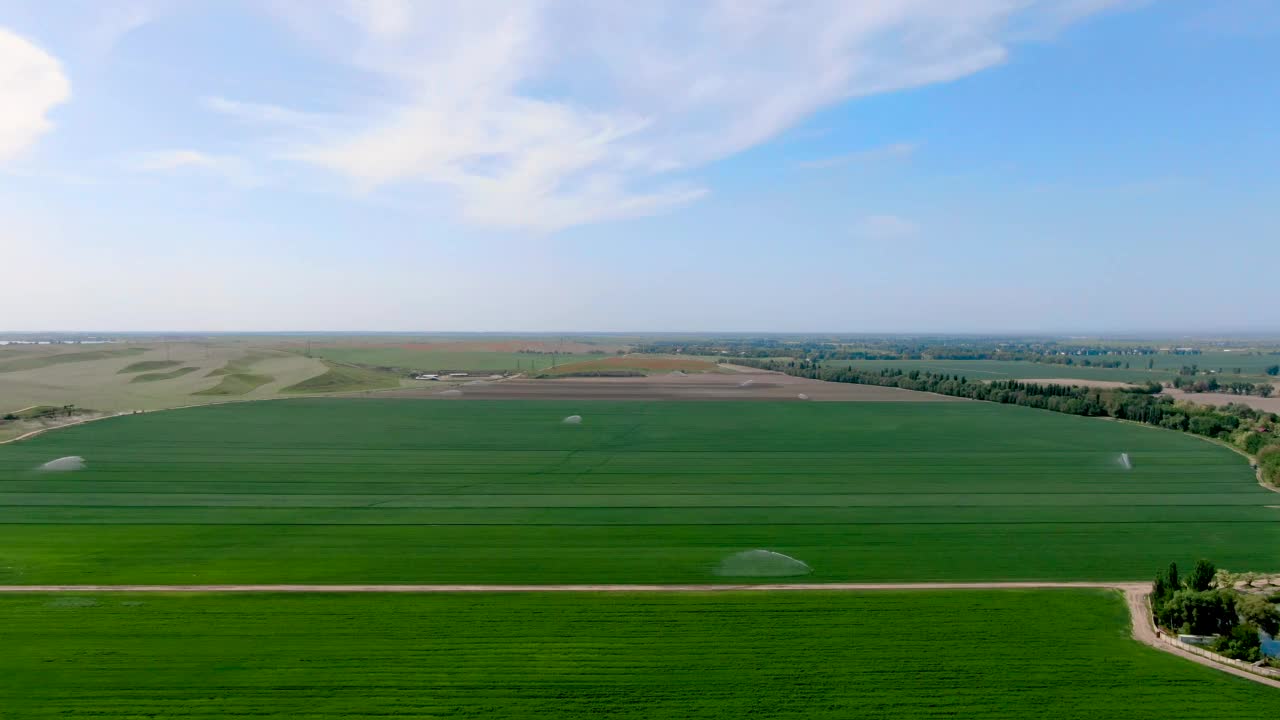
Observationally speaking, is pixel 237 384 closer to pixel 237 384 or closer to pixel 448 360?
pixel 237 384

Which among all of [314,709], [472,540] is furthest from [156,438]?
[314,709]

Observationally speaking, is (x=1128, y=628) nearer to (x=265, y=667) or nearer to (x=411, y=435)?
(x=265, y=667)

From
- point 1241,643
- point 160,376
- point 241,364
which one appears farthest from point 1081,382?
point 160,376

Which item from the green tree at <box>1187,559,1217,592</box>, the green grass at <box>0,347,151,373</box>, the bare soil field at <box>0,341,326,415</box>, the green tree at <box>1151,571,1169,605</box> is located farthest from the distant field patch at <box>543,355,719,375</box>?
the green tree at <box>1187,559,1217,592</box>

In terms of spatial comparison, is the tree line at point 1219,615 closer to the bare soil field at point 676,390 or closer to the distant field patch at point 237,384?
the bare soil field at point 676,390

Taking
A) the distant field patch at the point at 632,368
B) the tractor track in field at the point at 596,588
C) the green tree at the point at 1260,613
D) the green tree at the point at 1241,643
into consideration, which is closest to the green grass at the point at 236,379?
the distant field patch at the point at 632,368
